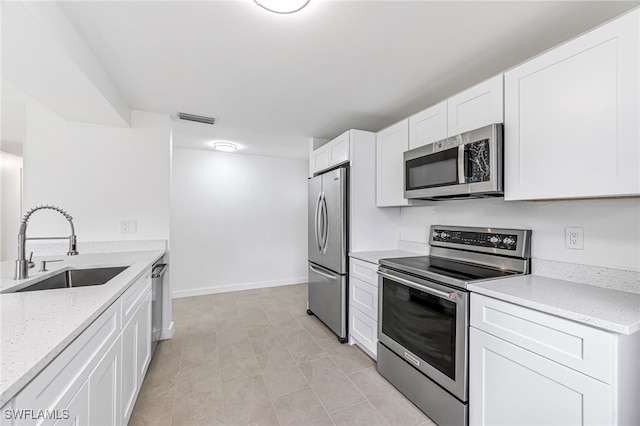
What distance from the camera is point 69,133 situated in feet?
8.46

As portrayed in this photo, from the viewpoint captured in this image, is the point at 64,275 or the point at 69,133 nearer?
the point at 64,275

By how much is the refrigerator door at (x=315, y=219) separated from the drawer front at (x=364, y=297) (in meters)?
0.62

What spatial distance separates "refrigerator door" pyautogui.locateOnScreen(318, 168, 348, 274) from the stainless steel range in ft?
2.12

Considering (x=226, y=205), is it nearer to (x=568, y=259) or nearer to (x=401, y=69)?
(x=401, y=69)

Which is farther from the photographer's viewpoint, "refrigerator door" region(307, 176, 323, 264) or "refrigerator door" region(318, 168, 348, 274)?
"refrigerator door" region(307, 176, 323, 264)

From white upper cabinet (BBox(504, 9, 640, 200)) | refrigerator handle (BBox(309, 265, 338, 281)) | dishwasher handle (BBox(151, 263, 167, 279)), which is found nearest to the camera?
white upper cabinet (BBox(504, 9, 640, 200))

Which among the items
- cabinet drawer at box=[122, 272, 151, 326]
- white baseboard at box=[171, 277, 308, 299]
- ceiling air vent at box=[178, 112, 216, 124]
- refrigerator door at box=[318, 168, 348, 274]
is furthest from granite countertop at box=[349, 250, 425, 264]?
white baseboard at box=[171, 277, 308, 299]

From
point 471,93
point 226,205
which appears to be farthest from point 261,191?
point 471,93

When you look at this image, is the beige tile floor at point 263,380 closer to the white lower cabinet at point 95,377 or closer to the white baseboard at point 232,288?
the white lower cabinet at point 95,377

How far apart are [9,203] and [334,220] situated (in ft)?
17.0

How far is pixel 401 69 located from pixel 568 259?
65.0 inches

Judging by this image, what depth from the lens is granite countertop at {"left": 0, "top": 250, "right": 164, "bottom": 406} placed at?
0.69 metres

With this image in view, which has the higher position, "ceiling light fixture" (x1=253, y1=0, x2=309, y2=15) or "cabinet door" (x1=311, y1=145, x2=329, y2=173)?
"ceiling light fixture" (x1=253, y1=0, x2=309, y2=15)

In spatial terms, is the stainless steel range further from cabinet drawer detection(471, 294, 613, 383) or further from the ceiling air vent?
the ceiling air vent
